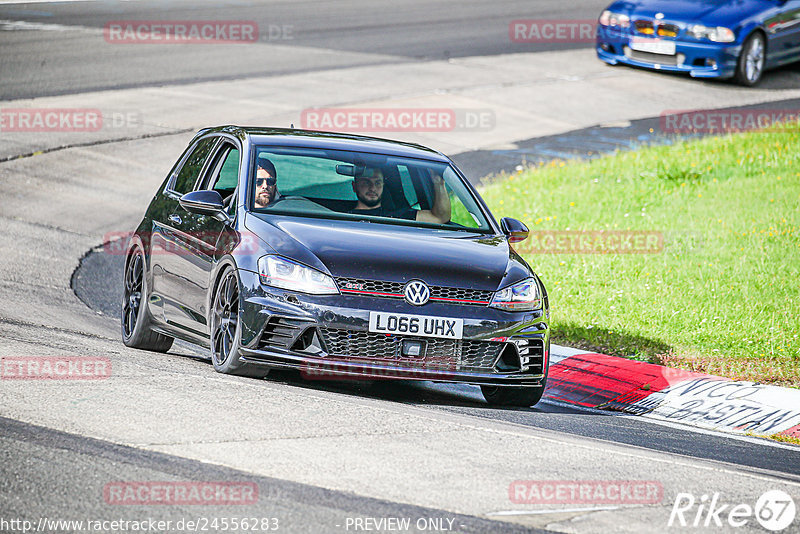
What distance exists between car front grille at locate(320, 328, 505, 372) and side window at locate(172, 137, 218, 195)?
2.50 meters

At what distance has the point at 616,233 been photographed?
13766 mm

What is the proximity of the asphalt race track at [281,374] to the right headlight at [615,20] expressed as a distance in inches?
43.2

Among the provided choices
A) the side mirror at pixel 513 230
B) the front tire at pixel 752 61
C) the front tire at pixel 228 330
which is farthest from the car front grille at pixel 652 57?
the front tire at pixel 228 330

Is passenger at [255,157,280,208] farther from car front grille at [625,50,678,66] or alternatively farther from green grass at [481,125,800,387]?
car front grille at [625,50,678,66]

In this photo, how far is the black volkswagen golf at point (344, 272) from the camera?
7.58 meters

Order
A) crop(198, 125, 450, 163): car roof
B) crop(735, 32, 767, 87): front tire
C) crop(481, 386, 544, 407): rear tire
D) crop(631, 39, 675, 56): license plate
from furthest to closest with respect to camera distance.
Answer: crop(735, 32, 767, 87): front tire, crop(631, 39, 675, 56): license plate, crop(198, 125, 450, 163): car roof, crop(481, 386, 544, 407): rear tire

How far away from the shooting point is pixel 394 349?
7586 mm

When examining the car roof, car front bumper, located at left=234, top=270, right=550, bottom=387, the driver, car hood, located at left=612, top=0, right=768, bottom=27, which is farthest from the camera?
car hood, located at left=612, top=0, right=768, bottom=27

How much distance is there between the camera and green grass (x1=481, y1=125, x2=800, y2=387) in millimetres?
10414

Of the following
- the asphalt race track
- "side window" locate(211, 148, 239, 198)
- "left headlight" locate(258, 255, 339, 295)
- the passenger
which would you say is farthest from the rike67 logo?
"side window" locate(211, 148, 239, 198)

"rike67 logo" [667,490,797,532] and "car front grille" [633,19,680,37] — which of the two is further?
"car front grille" [633,19,680,37]

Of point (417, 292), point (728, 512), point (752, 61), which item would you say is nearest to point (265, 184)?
point (417, 292)

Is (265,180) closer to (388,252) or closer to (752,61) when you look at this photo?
(388,252)

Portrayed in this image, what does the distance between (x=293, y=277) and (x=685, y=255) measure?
20.8 ft
